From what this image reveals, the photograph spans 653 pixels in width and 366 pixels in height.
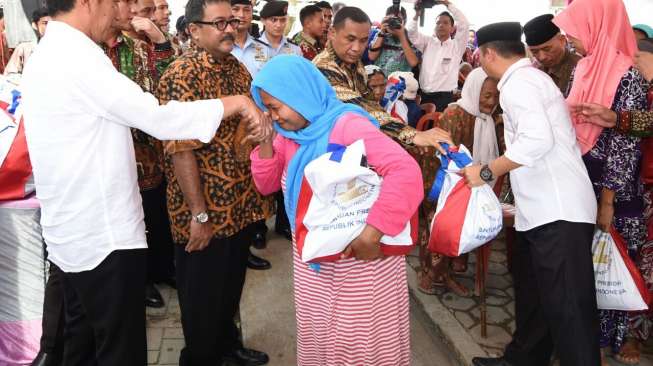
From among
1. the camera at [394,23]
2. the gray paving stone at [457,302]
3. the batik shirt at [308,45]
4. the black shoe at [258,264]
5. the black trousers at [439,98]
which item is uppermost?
the camera at [394,23]

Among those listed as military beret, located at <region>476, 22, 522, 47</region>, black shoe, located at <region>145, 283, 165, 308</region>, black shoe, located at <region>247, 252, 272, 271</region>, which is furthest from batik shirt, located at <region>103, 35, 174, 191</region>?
military beret, located at <region>476, 22, 522, 47</region>

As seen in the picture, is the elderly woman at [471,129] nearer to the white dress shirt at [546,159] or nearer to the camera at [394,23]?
the white dress shirt at [546,159]

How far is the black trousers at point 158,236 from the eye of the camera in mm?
3420

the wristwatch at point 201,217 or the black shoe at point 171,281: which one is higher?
the wristwatch at point 201,217

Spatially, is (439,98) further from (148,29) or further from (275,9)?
(148,29)

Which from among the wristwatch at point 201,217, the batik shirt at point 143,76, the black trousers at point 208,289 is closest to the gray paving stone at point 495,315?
the black trousers at point 208,289

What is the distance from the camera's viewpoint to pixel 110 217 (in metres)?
1.86

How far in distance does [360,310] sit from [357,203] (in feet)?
1.47

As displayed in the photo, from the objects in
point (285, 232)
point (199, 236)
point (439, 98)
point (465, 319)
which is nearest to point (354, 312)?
point (199, 236)

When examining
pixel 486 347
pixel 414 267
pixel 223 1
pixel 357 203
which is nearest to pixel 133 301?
pixel 357 203

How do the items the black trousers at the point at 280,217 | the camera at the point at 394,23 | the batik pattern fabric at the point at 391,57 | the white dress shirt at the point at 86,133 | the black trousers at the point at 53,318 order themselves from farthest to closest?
the batik pattern fabric at the point at 391,57, the camera at the point at 394,23, the black trousers at the point at 280,217, the black trousers at the point at 53,318, the white dress shirt at the point at 86,133

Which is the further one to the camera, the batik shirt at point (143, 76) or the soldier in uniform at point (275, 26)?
the soldier in uniform at point (275, 26)

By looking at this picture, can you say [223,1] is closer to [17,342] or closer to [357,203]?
[357,203]

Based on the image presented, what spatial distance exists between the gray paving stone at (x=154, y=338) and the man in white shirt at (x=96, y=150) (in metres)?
1.18
